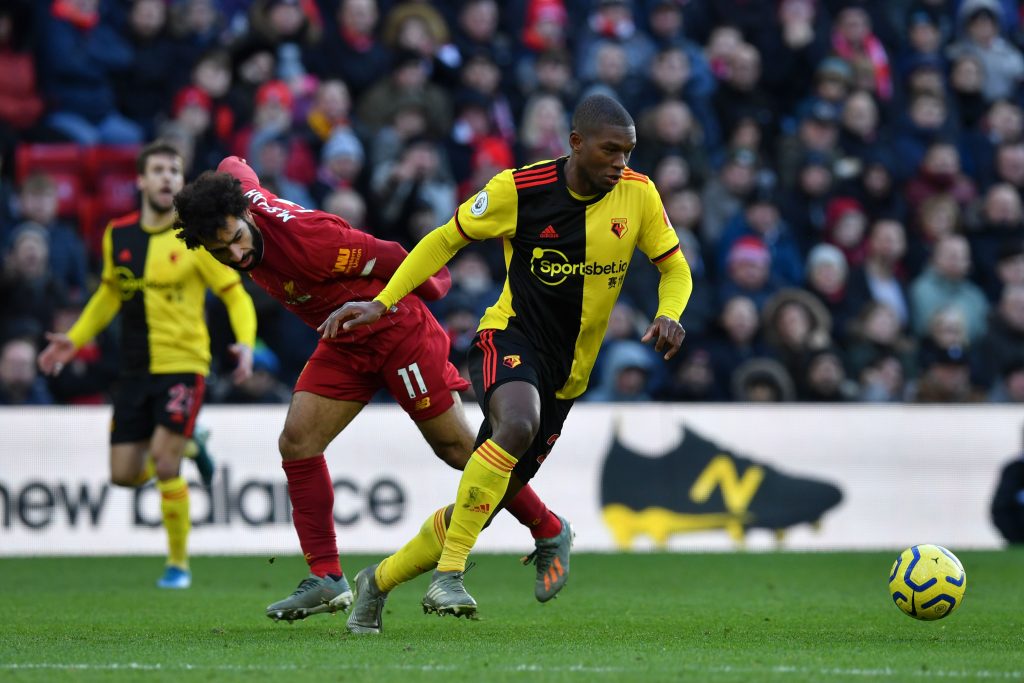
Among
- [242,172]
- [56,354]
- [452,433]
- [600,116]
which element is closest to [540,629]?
[452,433]

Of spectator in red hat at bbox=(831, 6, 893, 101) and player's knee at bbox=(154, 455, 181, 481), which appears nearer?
player's knee at bbox=(154, 455, 181, 481)

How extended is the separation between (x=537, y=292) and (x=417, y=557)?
1362 mm

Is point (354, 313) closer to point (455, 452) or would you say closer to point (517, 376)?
point (517, 376)

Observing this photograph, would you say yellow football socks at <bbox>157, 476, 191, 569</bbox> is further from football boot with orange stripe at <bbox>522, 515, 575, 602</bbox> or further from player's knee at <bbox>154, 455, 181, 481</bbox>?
football boot with orange stripe at <bbox>522, 515, 575, 602</bbox>

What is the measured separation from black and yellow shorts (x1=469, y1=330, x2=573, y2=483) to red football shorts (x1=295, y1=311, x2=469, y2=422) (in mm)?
412

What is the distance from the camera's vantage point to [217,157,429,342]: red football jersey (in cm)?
774

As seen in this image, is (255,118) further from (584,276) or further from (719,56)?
(584,276)

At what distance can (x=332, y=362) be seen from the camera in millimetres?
7879

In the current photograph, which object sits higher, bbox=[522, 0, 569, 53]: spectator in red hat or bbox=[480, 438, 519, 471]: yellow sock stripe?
bbox=[522, 0, 569, 53]: spectator in red hat

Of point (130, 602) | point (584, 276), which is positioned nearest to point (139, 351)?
point (130, 602)

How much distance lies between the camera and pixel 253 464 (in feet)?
43.8

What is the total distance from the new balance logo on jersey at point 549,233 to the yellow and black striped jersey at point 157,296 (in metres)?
3.58

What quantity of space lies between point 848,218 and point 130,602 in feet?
30.9

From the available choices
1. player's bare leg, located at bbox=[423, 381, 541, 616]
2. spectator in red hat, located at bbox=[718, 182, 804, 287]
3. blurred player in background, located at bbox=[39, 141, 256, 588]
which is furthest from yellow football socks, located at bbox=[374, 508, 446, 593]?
spectator in red hat, located at bbox=[718, 182, 804, 287]
